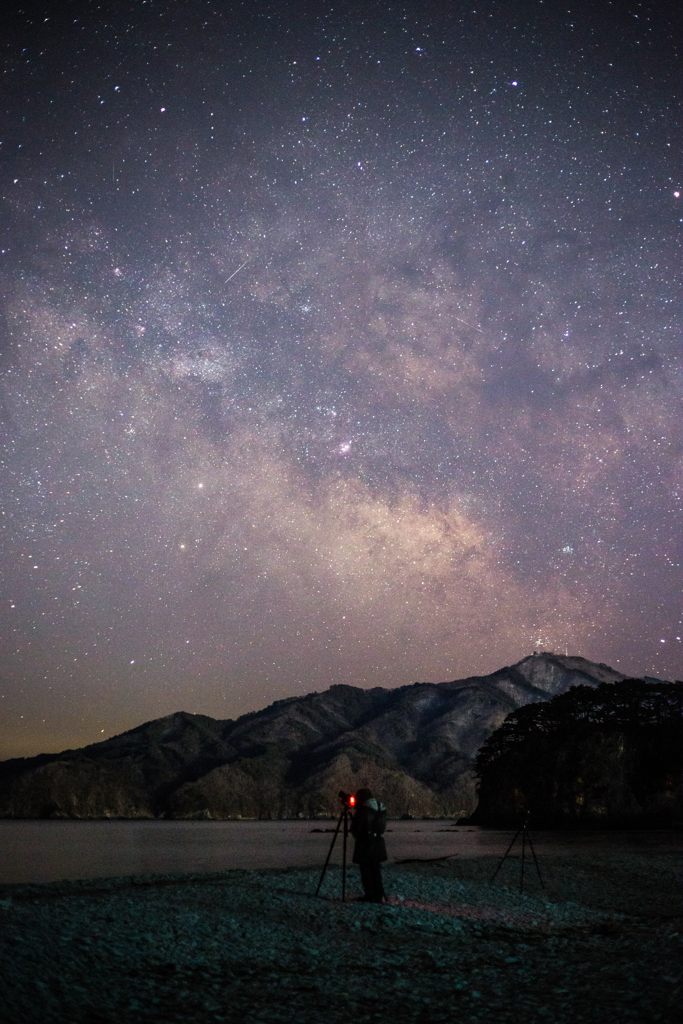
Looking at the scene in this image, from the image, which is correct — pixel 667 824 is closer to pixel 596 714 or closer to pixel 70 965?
pixel 596 714

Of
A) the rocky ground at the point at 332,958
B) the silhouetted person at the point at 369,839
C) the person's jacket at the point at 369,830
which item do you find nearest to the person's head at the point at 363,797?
the silhouetted person at the point at 369,839

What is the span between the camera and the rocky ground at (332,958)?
910 cm

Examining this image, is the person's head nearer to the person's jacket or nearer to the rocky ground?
the person's jacket

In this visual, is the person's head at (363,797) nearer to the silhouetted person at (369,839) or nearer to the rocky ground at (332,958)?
the silhouetted person at (369,839)

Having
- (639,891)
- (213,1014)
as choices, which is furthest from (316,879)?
(213,1014)

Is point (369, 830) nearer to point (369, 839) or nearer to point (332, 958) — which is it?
point (369, 839)

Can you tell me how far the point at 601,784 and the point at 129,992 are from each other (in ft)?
284

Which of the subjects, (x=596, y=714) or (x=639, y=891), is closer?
(x=639, y=891)

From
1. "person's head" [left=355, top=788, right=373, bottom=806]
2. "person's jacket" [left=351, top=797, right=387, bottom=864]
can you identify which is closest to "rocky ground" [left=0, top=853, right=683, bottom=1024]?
"person's jacket" [left=351, top=797, right=387, bottom=864]

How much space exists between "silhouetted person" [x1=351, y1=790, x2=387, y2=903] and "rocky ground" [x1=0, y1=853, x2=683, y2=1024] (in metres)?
0.77

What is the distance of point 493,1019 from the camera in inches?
346

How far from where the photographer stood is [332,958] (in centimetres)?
1222

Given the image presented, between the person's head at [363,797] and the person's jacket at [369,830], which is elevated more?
the person's head at [363,797]

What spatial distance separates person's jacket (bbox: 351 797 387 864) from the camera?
56.9ft
